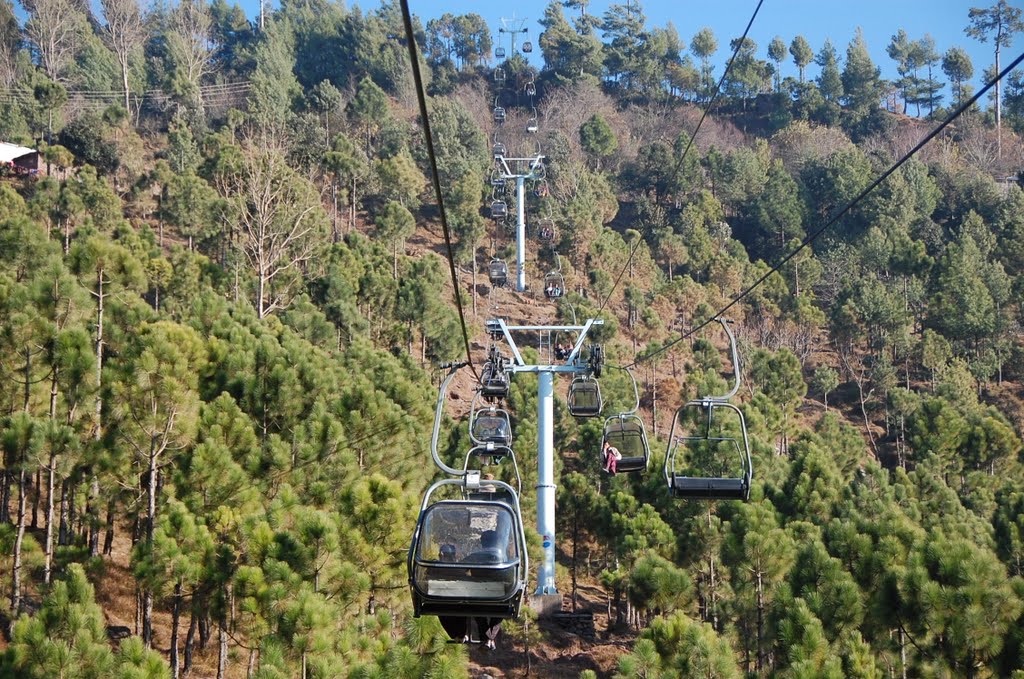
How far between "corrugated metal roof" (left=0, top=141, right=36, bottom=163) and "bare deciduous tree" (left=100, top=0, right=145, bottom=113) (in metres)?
14.6

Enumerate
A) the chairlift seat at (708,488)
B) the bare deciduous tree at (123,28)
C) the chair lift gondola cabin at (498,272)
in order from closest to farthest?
the chairlift seat at (708,488), the chair lift gondola cabin at (498,272), the bare deciduous tree at (123,28)

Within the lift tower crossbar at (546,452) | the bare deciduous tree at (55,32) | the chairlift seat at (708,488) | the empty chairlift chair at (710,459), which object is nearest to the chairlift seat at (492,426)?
the lift tower crossbar at (546,452)

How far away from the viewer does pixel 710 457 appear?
2069 centimetres

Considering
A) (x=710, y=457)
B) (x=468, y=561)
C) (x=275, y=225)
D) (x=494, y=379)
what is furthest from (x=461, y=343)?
(x=468, y=561)

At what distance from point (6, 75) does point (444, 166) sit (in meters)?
24.3

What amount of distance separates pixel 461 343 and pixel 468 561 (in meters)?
24.1

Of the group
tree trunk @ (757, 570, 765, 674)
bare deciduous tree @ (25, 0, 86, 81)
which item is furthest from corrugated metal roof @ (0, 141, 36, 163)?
tree trunk @ (757, 570, 765, 674)

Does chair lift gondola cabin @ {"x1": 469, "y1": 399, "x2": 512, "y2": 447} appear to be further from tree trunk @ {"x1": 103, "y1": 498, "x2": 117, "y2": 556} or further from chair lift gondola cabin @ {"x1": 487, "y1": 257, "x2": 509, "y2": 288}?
chair lift gondola cabin @ {"x1": 487, "y1": 257, "x2": 509, "y2": 288}

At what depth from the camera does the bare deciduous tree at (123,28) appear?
56625 mm

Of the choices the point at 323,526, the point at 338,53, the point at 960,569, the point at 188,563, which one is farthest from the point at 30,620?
the point at 338,53

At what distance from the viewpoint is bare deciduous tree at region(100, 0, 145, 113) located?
56.6m

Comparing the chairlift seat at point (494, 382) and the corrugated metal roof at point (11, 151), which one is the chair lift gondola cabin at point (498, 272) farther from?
the corrugated metal roof at point (11, 151)

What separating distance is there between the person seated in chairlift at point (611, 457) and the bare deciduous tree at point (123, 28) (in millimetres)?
47875

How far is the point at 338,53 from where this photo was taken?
68.1 meters
